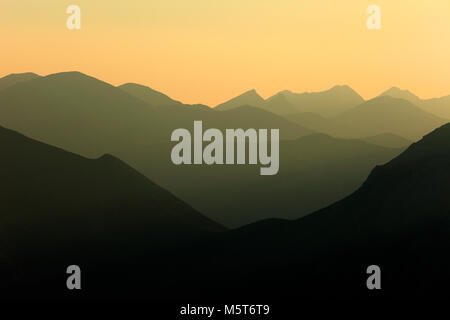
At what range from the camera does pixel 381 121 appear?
4444cm

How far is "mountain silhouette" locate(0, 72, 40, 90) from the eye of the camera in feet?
138

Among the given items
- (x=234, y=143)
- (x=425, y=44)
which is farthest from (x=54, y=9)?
(x=425, y=44)

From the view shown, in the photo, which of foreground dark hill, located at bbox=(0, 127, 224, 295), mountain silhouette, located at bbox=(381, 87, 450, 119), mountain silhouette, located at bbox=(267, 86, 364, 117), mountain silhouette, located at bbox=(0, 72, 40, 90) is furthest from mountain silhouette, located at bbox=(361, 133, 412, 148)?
mountain silhouette, located at bbox=(0, 72, 40, 90)

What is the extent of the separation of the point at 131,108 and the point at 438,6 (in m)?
19.8

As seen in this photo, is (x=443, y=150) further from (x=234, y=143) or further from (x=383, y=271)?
(x=234, y=143)

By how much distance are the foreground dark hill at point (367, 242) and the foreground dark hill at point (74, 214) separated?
362cm

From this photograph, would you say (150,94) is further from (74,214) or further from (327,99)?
(74,214)

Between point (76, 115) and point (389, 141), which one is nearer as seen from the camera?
point (389, 141)

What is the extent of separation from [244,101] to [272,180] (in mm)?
5004

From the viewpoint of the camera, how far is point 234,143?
43438mm

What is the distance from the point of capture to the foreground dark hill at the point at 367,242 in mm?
43375

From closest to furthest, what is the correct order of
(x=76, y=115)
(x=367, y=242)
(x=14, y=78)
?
(x=14, y=78) < (x=367, y=242) < (x=76, y=115)
